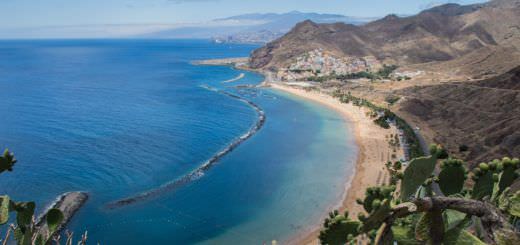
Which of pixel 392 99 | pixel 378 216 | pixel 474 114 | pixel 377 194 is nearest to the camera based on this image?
pixel 378 216

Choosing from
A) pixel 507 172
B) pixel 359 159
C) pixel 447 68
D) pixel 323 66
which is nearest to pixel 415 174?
pixel 507 172

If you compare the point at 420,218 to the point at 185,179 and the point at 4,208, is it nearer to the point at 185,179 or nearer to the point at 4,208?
the point at 4,208

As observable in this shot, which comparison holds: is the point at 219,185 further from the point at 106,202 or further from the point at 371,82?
the point at 371,82

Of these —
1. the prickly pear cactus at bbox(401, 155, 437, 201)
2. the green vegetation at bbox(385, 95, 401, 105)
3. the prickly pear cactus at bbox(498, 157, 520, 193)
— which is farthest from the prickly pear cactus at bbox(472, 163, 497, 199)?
the green vegetation at bbox(385, 95, 401, 105)

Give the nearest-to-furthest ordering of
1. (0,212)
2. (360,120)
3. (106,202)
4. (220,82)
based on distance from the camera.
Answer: (0,212), (106,202), (360,120), (220,82)

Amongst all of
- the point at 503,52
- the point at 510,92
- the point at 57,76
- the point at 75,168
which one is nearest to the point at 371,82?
the point at 503,52

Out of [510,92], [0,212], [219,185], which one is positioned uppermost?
[0,212]
